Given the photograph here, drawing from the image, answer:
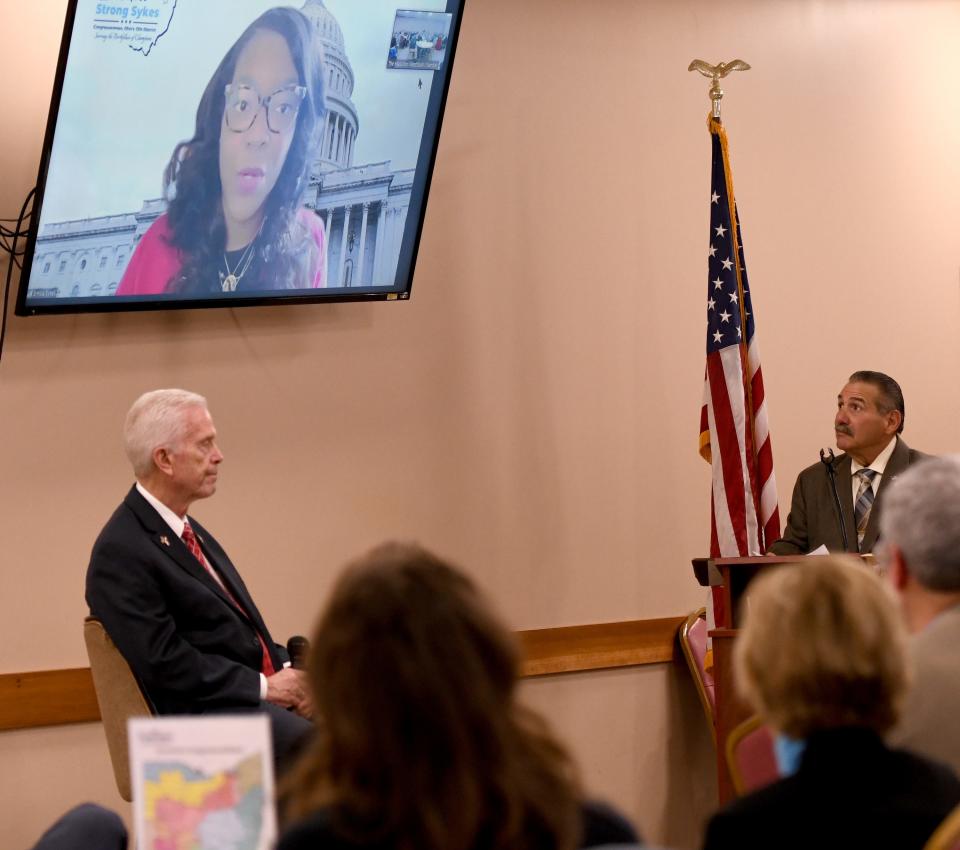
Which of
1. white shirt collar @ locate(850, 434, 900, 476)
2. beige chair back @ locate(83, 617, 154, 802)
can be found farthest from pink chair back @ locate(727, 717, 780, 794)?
white shirt collar @ locate(850, 434, 900, 476)

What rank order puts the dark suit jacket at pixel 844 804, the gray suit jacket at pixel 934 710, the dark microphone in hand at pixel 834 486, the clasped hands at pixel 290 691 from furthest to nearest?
1. the dark microphone in hand at pixel 834 486
2. the clasped hands at pixel 290 691
3. the gray suit jacket at pixel 934 710
4. the dark suit jacket at pixel 844 804

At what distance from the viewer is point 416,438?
5012 millimetres

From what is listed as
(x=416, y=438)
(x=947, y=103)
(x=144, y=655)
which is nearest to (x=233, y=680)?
(x=144, y=655)

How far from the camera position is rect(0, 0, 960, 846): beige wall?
4.30 meters

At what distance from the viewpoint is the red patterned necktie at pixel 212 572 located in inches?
146

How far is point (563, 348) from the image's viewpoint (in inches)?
211

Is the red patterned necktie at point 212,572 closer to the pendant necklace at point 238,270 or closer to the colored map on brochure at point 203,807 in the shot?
the pendant necklace at point 238,270

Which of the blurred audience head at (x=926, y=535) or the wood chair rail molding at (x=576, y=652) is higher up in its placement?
the blurred audience head at (x=926, y=535)

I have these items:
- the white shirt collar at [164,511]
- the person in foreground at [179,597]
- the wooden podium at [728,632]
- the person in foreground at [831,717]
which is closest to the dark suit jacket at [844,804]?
the person in foreground at [831,717]

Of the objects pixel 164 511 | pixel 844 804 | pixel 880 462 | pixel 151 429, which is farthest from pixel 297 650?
pixel 880 462

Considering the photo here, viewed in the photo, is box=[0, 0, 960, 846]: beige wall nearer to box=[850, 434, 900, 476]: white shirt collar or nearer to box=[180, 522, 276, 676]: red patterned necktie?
box=[850, 434, 900, 476]: white shirt collar

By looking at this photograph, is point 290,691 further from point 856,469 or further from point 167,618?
point 856,469

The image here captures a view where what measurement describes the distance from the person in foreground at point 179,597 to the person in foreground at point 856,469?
2.19 metres

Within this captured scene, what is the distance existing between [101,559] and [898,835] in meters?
2.35
